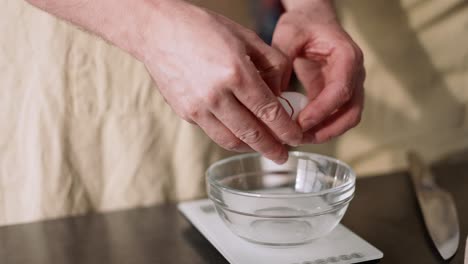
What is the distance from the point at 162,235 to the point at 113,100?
0.24 meters

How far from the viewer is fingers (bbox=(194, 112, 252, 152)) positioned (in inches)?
24.8

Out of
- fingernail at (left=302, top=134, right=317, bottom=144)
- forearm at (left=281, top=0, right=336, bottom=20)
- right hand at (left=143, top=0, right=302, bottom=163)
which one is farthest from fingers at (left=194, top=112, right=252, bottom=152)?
forearm at (left=281, top=0, right=336, bottom=20)

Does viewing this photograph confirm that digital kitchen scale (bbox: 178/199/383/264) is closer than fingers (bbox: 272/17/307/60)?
Yes

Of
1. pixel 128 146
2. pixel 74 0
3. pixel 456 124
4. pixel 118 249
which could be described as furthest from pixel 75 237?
pixel 456 124

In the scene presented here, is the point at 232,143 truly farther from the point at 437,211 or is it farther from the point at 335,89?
the point at 437,211

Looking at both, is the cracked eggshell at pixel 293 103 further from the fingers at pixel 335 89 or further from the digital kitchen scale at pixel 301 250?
the digital kitchen scale at pixel 301 250

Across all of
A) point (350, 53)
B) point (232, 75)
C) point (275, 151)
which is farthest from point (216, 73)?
point (350, 53)

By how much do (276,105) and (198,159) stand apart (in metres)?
0.37

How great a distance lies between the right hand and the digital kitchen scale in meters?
0.11

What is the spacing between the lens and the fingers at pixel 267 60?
64 cm

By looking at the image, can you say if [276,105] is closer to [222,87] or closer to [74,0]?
[222,87]

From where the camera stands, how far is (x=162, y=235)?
777 millimetres

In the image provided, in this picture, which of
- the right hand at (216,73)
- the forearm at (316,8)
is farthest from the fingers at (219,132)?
the forearm at (316,8)

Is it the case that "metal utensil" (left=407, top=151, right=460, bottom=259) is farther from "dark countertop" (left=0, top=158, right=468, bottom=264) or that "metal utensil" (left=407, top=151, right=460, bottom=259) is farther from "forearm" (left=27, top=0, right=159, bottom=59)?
"forearm" (left=27, top=0, right=159, bottom=59)
